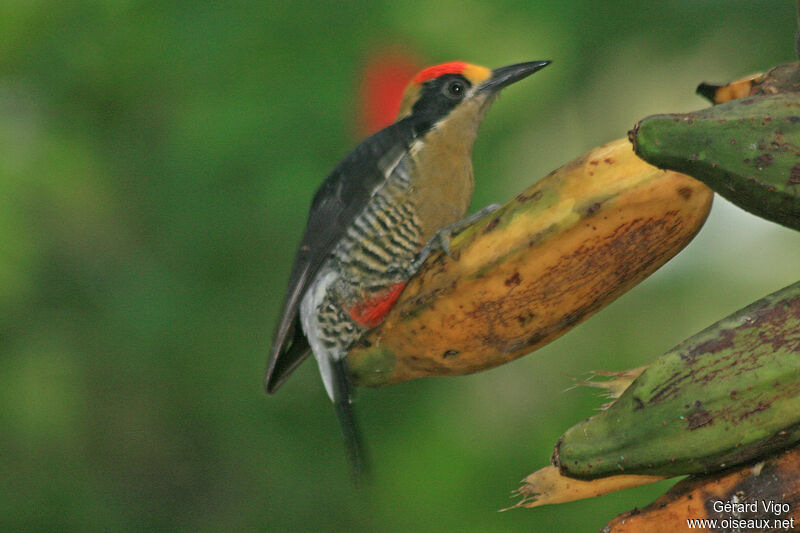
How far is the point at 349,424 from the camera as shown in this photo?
1567 mm

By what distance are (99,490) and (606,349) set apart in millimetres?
1578

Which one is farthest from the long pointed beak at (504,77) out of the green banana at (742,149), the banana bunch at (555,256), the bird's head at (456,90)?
the green banana at (742,149)

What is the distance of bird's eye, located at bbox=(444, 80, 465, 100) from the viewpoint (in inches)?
74.3

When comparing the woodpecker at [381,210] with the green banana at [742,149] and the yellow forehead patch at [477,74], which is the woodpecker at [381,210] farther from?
the green banana at [742,149]

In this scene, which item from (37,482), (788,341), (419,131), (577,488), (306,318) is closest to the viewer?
(788,341)

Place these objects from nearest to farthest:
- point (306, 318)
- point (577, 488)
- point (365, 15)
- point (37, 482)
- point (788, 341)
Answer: point (788, 341)
point (577, 488)
point (306, 318)
point (365, 15)
point (37, 482)

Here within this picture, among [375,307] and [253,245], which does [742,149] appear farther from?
[253,245]

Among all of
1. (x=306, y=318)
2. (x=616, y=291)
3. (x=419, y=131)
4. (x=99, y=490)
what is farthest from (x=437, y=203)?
(x=99, y=490)

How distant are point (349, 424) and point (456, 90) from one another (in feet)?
2.34

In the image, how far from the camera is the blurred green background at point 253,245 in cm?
254

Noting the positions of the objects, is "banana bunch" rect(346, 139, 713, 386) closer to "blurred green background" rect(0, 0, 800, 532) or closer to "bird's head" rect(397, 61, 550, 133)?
"bird's head" rect(397, 61, 550, 133)

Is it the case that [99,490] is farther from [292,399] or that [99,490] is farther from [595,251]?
[595,251]

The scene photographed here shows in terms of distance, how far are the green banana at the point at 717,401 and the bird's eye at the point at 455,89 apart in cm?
104

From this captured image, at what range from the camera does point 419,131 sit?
1.84 m
